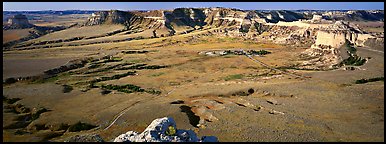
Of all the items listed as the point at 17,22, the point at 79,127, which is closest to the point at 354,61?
the point at 79,127

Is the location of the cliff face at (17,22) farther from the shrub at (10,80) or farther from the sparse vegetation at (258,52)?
the sparse vegetation at (258,52)

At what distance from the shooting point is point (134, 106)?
104ft

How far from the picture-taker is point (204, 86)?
4194cm

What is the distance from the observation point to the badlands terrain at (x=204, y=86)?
1008 inches

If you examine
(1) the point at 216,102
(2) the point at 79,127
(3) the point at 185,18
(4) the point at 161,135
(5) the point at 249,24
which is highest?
(3) the point at 185,18

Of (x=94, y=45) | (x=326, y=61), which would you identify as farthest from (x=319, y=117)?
(x=94, y=45)

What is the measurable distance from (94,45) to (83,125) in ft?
216

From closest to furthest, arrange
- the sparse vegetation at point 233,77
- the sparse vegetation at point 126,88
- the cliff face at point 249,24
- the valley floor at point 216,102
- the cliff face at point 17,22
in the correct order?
the valley floor at point 216,102 → the sparse vegetation at point 126,88 → the sparse vegetation at point 233,77 → the cliff face at point 249,24 → the cliff face at point 17,22

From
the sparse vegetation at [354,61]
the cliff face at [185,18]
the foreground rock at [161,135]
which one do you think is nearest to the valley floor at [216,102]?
the sparse vegetation at [354,61]

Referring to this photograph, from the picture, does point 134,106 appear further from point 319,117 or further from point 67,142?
point 319,117

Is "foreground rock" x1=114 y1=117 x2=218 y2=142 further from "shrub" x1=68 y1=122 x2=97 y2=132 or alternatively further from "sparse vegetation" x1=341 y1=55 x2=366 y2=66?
"sparse vegetation" x1=341 y1=55 x2=366 y2=66

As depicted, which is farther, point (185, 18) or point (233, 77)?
point (185, 18)

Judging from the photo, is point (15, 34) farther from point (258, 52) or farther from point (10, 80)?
point (258, 52)

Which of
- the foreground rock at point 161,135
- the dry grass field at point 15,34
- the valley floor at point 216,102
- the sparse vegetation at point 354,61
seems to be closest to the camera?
the foreground rock at point 161,135
